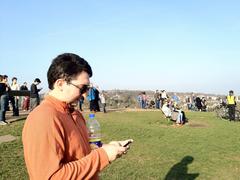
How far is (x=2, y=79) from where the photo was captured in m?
14.9

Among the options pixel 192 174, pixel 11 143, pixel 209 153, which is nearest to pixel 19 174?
pixel 11 143

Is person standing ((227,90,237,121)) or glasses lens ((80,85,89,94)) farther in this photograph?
person standing ((227,90,237,121))

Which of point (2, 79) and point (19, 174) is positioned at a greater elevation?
point (2, 79)

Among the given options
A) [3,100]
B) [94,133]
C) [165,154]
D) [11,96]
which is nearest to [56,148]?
[94,133]

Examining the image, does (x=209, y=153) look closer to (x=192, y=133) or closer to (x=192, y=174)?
(x=192, y=174)

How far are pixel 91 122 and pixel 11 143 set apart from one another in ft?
26.8

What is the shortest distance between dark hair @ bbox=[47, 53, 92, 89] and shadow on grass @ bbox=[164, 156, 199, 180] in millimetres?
6966

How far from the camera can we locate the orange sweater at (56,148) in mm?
2643

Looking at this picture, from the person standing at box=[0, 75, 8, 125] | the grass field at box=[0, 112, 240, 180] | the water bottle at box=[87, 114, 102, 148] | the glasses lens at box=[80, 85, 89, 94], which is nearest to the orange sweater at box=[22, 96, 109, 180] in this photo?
the glasses lens at box=[80, 85, 89, 94]

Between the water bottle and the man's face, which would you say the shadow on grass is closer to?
the water bottle

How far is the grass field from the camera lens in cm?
959

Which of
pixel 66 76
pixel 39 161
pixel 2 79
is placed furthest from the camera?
pixel 2 79

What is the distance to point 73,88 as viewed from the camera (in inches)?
118

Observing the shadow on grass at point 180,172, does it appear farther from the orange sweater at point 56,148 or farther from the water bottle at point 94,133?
the orange sweater at point 56,148
